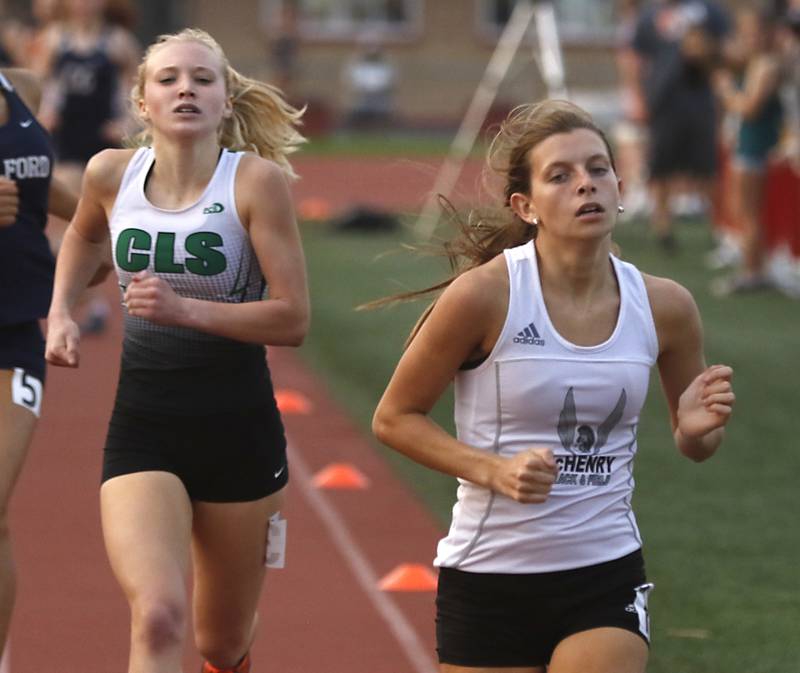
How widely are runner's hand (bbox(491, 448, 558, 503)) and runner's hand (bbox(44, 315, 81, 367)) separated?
1372 mm

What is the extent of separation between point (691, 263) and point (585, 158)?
1273 centimetres

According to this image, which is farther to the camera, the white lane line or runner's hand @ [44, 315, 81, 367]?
the white lane line

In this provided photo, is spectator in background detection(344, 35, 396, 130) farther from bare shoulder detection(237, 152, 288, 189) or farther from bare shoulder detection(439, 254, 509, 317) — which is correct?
bare shoulder detection(439, 254, 509, 317)

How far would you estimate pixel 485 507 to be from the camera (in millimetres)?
3957

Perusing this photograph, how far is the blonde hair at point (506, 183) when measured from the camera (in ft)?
13.4

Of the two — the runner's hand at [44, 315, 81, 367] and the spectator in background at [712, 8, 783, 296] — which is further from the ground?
the spectator in background at [712, 8, 783, 296]

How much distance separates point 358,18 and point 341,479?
37724 millimetres

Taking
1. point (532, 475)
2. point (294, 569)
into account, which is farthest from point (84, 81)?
point (532, 475)

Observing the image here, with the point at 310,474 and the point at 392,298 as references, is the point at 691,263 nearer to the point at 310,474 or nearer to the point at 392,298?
the point at 310,474

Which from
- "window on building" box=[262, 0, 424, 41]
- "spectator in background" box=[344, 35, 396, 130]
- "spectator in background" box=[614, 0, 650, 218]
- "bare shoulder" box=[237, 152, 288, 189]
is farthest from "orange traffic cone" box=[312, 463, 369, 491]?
"window on building" box=[262, 0, 424, 41]

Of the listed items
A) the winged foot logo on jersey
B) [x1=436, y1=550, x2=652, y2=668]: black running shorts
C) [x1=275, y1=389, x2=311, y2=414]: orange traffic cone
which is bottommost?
[x1=436, y1=550, x2=652, y2=668]: black running shorts

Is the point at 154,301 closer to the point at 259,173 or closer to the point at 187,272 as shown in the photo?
the point at 187,272

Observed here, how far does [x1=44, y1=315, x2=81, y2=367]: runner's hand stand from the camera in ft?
14.9

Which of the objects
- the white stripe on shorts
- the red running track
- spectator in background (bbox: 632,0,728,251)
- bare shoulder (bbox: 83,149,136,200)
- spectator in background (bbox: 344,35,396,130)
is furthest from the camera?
spectator in background (bbox: 344,35,396,130)
